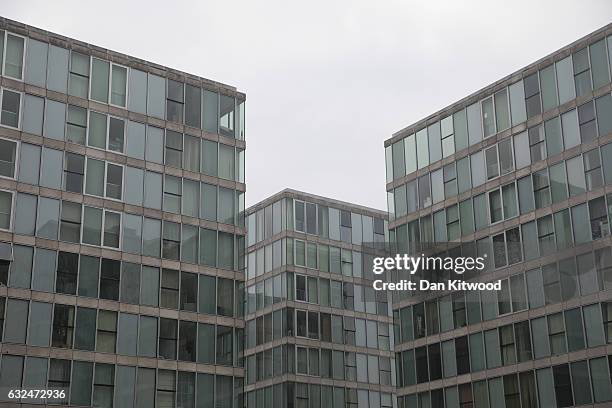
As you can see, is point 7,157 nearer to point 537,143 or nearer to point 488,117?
point 488,117

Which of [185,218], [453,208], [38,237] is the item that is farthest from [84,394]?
[453,208]

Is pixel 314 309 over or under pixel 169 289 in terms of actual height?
over

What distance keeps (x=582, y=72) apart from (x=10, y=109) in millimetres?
32080

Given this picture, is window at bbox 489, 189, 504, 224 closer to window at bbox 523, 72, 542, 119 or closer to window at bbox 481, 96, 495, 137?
window at bbox 481, 96, 495, 137

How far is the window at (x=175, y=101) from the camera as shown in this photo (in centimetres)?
5675

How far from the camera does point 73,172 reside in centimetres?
5147

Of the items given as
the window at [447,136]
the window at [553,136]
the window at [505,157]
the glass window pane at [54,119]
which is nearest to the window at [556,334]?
the window at [553,136]

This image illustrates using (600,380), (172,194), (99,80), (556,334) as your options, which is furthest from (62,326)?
Result: (600,380)

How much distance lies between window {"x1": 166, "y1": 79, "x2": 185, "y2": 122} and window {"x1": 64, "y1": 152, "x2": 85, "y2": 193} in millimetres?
6964

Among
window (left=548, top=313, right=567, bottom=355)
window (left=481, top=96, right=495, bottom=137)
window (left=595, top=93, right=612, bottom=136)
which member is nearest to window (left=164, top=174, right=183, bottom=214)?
window (left=481, top=96, right=495, bottom=137)

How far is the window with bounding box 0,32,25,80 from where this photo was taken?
168ft

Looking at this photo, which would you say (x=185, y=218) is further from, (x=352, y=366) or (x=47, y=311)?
(x=352, y=366)

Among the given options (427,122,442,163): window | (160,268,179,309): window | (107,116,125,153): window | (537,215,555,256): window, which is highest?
(427,122,442,163): window

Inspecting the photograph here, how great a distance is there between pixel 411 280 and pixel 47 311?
24505mm
